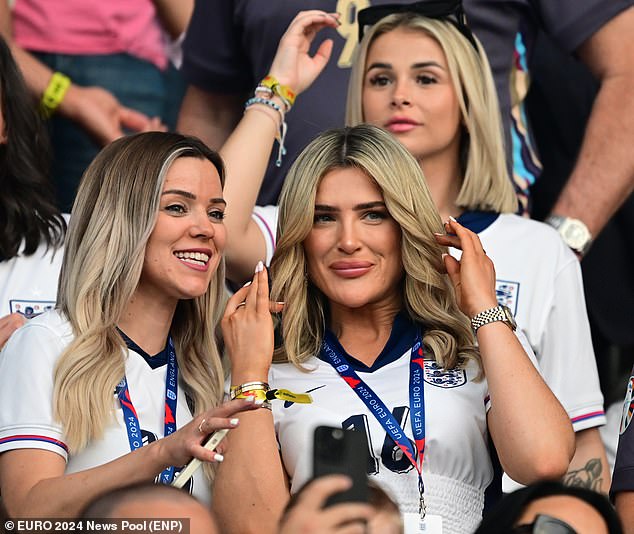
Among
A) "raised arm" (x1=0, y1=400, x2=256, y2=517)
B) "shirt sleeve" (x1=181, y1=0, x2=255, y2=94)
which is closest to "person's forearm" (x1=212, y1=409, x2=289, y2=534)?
"raised arm" (x1=0, y1=400, x2=256, y2=517)

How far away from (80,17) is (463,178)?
1740mm

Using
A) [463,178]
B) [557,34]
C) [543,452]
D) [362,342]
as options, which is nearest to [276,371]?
[362,342]

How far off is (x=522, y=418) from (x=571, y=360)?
915mm

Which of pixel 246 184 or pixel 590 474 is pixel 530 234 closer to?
pixel 590 474

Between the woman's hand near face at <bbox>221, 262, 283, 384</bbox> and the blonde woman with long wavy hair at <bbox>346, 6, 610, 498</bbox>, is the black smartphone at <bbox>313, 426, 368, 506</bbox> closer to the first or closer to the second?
the woman's hand near face at <bbox>221, 262, 283, 384</bbox>

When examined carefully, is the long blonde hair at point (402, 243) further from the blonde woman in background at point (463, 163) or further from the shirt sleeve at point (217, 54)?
the shirt sleeve at point (217, 54)

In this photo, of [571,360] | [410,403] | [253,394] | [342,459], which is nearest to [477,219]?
[571,360]

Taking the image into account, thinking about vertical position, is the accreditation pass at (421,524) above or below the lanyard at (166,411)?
below

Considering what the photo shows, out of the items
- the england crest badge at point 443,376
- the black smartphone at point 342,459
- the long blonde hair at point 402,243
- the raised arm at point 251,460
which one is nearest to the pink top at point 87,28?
the long blonde hair at point 402,243

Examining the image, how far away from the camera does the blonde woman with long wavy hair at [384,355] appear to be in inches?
139

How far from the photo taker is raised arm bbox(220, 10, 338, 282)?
14.3 feet

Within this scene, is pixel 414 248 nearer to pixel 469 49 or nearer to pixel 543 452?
pixel 543 452

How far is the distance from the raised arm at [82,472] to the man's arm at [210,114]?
6.95 feet

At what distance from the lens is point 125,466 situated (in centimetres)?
325
